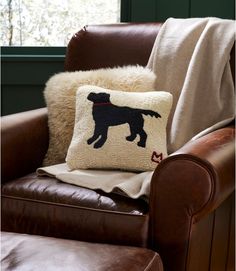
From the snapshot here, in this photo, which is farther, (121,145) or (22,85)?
(22,85)

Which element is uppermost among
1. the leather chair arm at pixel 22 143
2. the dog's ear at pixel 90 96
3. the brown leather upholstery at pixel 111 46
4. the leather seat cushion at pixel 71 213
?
the brown leather upholstery at pixel 111 46

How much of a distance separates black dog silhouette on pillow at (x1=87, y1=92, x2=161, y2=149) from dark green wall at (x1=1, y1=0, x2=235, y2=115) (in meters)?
0.85

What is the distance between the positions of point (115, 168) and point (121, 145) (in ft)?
0.27

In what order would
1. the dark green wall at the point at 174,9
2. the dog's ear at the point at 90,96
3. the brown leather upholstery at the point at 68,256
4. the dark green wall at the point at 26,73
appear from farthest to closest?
the dark green wall at the point at 26,73
the dark green wall at the point at 174,9
the dog's ear at the point at 90,96
the brown leather upholstery at the point at 68,256

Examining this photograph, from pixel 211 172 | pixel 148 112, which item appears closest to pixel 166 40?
pixel 148 112

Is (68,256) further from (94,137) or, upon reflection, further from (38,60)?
(38,60)

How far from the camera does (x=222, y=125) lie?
5.68 ft

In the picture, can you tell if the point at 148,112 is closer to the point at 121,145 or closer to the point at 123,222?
the point at 121,145

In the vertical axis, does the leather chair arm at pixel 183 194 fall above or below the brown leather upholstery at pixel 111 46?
below

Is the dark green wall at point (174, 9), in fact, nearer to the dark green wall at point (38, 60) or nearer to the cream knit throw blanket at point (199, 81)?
the dark green wall at point (38, 60)

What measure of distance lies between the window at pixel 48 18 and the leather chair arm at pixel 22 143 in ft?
2.48

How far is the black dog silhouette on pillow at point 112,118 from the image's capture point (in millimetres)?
1638

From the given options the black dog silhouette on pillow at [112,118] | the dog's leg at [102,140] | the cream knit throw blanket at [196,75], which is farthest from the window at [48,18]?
the dog's leg at [102,140]

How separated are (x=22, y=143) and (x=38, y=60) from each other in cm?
86
